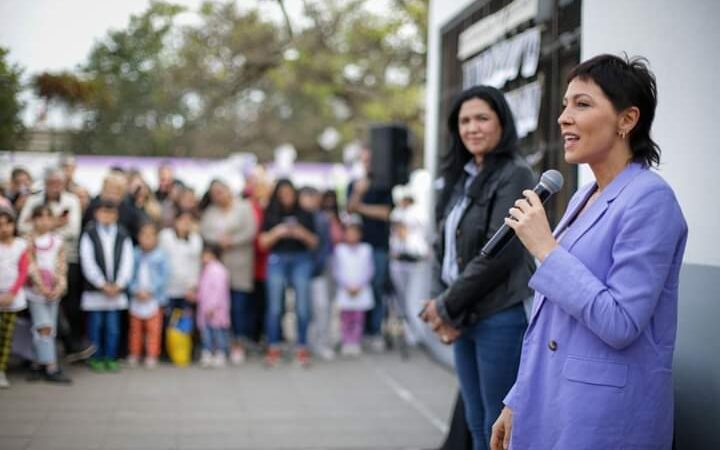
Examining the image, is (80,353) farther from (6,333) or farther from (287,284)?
(287,284)

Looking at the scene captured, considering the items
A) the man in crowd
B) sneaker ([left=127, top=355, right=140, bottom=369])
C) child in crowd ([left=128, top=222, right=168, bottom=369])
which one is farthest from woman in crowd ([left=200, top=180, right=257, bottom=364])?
the man in crowd

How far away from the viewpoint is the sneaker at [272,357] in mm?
8477

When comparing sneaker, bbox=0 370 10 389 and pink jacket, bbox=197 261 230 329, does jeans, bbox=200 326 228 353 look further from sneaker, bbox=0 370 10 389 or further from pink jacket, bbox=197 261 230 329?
sneaker, bbox=0 370 10 389

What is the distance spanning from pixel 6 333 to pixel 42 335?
319 mm

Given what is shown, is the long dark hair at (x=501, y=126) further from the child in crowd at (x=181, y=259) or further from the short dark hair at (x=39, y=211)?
the child in crowd at (x=181, y=259)

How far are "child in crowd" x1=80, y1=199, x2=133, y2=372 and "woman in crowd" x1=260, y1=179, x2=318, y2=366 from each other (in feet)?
4.52

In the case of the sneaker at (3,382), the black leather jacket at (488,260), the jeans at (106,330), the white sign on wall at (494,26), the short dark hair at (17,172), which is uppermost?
the white sign on wall at (494,26)

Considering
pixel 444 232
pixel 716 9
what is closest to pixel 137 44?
pixel 444 232

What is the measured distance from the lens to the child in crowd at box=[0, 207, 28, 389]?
669 centimetres

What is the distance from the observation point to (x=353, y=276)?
915 centimetres

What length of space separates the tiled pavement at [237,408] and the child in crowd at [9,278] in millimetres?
329

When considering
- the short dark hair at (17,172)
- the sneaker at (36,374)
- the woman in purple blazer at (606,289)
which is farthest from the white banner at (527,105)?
the sneaker at (36,374)

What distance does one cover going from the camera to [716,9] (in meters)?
3.54

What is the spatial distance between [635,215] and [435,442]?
143 inches
